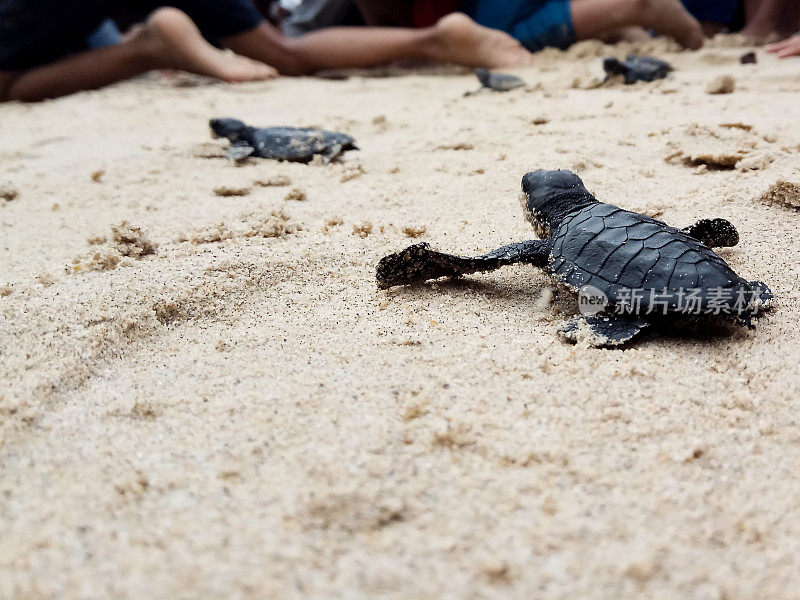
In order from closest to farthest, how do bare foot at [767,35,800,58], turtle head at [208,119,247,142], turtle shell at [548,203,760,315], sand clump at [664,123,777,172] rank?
turtle shell at [548,203,760,315]
sand clump at [664,123,777,172]
turtle head at [208,119,247,142]
bare foot at [767,35,800,58]

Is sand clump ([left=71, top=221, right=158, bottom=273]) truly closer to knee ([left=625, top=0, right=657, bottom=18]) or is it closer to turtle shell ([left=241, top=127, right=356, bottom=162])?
turtle shell ([left=241, top=127, right=356, bottom=162])

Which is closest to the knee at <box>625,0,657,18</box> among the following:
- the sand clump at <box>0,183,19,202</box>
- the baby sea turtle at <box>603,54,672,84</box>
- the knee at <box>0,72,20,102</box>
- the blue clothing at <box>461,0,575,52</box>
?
the blue clothing at <box>461,0,575,52</box>

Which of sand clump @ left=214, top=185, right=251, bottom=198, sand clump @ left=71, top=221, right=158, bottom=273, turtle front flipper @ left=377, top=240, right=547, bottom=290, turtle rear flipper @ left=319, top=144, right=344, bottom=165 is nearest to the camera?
turtle front flipper @ left=377, top=240, right=547, bottom=290

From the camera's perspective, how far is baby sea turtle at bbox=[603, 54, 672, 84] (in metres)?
3.18

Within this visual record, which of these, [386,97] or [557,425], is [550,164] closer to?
[557,425]

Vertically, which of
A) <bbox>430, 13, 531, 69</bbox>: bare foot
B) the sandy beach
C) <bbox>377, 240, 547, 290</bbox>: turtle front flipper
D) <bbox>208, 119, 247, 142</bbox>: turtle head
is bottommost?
the sandy beach

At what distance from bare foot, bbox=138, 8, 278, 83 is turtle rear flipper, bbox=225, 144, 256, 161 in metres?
1.97

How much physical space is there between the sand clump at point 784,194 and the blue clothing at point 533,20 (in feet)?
11.0

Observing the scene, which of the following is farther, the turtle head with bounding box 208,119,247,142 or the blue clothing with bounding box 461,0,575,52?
the blue clothing with bounding box 461,0,575,52

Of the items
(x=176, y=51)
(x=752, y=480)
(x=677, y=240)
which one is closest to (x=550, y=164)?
(x=677, y=240)

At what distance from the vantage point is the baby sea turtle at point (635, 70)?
3.18 meters

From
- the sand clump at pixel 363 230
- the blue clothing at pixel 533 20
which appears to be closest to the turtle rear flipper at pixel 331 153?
the sand clump at pixel 363 230

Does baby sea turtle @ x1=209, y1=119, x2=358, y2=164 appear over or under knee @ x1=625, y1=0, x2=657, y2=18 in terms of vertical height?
under

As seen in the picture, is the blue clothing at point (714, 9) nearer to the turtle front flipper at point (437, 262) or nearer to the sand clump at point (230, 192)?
the sand clump at point (230, 192)
